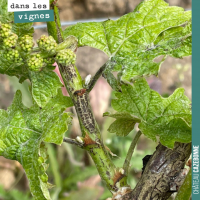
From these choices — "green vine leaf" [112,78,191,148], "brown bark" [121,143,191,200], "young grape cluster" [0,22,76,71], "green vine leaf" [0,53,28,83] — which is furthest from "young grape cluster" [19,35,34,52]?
"brown bark" [121,143,191,200]

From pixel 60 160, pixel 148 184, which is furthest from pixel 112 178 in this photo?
pixel 60 160

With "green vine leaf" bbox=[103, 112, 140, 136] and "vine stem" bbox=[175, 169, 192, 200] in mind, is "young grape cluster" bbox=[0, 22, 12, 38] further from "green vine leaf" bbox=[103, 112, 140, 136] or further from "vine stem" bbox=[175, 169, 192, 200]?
"vine stem" bbox=[175, 169, 192, 200]

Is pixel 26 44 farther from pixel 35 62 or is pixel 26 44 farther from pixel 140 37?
pixel 140 37

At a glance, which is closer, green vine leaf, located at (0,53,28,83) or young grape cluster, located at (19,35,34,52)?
young grape cluster, located at (19,35,34,52)

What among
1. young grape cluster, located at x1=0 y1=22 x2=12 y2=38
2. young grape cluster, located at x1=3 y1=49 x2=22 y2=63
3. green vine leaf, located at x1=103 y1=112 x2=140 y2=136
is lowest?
green vine leaf, located at x1=103 y1=112 x2=140 y2=136

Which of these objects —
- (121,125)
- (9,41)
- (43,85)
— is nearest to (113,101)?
(121,125)

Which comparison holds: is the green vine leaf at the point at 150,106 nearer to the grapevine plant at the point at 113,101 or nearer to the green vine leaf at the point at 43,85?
the grapevine plant at the point at 113,101

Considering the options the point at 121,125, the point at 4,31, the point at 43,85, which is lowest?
the point at 121,125

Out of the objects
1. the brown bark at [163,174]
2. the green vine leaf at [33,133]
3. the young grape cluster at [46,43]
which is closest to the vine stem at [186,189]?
the brown bark at [163,174]
